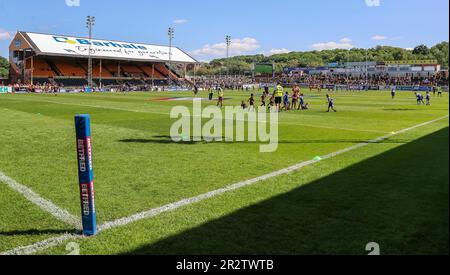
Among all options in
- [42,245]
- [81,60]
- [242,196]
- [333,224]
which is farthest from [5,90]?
[333,224]

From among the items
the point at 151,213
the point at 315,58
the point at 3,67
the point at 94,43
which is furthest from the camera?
the point at 315,58

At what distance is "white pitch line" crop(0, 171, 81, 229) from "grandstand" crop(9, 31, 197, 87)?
65.8 meters

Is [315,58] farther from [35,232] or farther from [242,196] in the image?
[35,232]

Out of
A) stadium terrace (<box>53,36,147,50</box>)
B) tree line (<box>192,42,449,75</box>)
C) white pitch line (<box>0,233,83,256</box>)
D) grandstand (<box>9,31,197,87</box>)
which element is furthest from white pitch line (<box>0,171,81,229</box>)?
stadium terrace (<box>53,36,147,50</box>)

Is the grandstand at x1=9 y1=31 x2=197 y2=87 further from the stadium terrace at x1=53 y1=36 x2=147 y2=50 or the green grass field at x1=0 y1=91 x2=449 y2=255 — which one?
the green grass field at x1=0 y1=91 x2=449 y2=255

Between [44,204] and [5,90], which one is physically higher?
[5,90]

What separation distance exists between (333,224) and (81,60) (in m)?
83.8

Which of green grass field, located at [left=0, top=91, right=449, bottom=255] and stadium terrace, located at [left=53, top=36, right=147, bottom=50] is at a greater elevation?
stadium terrace, located at [left=53, top=36, right=147, bottom=50]

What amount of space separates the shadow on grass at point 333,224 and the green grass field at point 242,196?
1 cm

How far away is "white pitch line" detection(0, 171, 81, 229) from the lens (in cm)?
583

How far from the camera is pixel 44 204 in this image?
6.51 m

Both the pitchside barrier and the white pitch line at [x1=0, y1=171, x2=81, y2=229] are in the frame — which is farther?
the pitchside barrier
